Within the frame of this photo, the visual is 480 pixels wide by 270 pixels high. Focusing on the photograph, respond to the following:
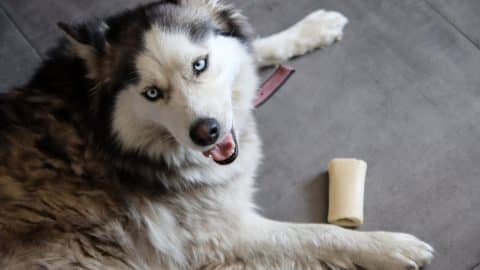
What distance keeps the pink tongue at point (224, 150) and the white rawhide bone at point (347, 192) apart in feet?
2.07

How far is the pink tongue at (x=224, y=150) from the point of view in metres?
1.86

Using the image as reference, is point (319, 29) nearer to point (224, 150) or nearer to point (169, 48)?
point (224, 150)

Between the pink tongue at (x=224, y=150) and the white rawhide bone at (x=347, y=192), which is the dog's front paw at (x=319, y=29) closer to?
the white rawhide bone at (x=347, y=192)

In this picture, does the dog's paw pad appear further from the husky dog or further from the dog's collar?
the dog's collar

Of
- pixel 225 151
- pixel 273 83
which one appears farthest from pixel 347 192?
pixel 273 83

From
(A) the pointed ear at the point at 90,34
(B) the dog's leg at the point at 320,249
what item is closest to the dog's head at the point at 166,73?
(A) the pointed ear at the point at 90,34

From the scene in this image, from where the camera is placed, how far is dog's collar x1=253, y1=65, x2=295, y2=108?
266 cm

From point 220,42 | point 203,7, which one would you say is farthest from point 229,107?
point 203,7

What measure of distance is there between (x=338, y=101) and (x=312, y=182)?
0.48 m

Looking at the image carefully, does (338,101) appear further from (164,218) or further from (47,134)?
(47,134)

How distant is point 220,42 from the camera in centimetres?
181

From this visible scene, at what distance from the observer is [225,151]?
189 cm

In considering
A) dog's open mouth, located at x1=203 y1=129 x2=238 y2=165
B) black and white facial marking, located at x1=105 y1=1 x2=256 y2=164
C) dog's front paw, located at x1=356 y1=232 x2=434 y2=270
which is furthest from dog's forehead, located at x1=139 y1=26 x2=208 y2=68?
dog's front paw, located at x1=356 y1=232 x2=434 y2=270

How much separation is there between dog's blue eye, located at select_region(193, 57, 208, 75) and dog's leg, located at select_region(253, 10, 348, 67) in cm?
96
